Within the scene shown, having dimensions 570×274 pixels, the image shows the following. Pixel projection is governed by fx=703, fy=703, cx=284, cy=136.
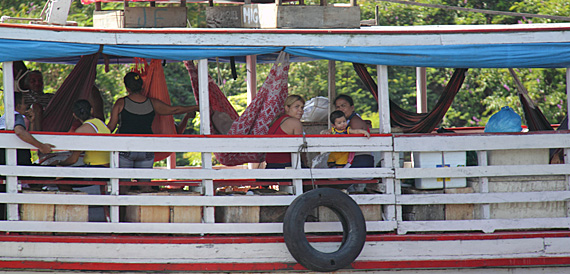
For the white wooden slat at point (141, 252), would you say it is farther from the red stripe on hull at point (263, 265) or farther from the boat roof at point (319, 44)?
the boat roof at point (319, 44)

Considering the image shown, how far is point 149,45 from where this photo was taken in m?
6.04

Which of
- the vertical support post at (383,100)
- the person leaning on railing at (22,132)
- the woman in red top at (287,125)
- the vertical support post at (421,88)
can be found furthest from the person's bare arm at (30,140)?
the vertical support post at (421,88)

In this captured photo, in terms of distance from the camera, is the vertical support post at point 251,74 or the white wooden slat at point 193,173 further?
the vertical support post at point 251,74

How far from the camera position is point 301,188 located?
6.26 meters

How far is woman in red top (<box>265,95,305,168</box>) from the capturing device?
257 inches

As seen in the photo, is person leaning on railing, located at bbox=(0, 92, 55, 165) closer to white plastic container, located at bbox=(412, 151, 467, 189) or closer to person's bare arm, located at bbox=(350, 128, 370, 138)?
person's bare arm, located at bbox=(350, 128, 370, 138)

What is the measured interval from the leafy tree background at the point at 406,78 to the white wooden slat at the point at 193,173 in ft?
22.8

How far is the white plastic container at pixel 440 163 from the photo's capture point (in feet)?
20.9

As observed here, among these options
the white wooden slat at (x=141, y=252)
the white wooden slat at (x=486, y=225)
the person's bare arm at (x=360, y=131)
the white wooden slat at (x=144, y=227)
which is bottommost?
the white wooden slat at (x=141, y=252)

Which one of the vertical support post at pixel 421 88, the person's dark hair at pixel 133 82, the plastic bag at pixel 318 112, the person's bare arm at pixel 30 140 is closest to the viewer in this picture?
the person's bare arm at pixel 30 140

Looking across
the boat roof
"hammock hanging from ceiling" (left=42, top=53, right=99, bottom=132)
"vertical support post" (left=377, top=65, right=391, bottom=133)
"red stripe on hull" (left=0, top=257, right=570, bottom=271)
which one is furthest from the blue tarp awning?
"red stripe on hull" (left=0, top=257, right=570, bottom=271)

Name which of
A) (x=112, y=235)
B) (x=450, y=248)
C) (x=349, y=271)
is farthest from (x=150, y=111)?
(x=450, y=248)

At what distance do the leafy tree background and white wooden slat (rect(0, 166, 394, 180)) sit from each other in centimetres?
695

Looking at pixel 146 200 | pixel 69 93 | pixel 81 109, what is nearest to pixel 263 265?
pixel 146 200
